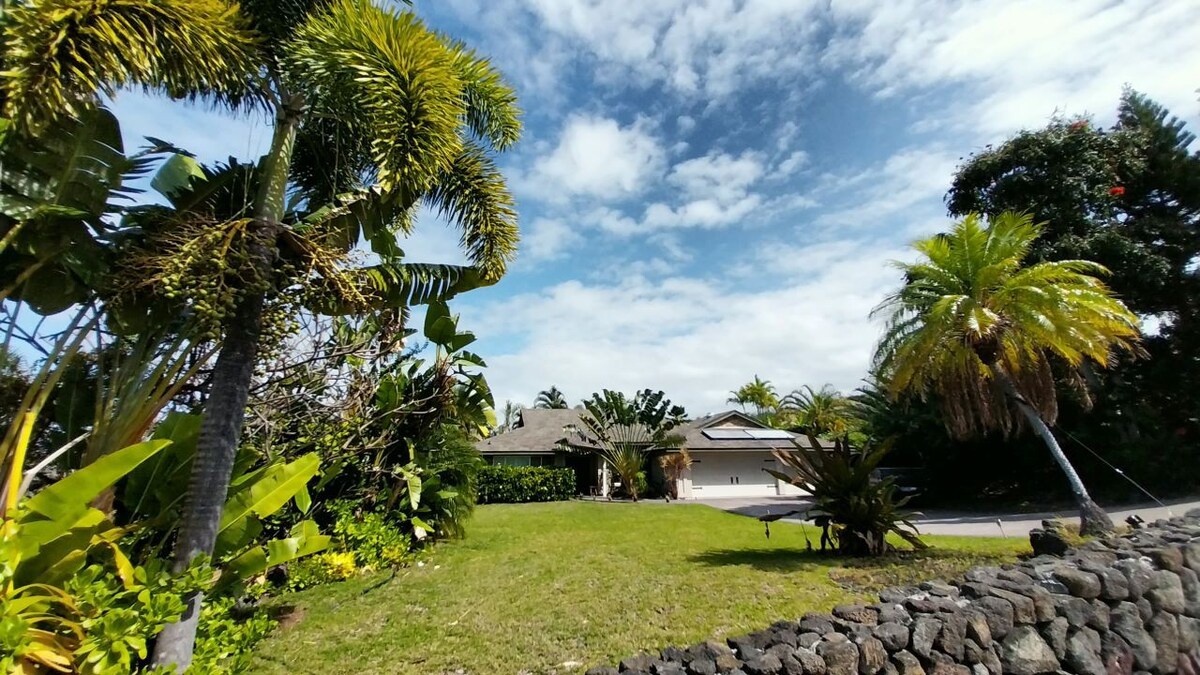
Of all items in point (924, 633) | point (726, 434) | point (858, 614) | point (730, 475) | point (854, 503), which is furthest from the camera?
point (726, 434)

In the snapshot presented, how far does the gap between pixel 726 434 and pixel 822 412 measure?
19.1 meters

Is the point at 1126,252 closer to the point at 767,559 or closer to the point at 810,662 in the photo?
the point at 767,559

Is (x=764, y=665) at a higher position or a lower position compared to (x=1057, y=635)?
higher

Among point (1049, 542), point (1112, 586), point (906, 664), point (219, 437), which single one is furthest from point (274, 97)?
point (1049, 542)

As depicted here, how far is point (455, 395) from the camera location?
9.95 meters

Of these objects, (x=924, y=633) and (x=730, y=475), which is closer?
(x=924, y=633)

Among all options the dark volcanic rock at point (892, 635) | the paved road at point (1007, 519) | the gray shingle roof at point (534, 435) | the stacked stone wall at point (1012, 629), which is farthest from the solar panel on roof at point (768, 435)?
the dark volcanic rock at point (892, 635)

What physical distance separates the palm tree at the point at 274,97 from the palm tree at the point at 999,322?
10.7 meters

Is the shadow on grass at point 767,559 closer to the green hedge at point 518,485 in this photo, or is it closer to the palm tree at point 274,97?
the palm tree at point 274,97

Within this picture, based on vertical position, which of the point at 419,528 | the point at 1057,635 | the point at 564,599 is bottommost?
the point at 564,599

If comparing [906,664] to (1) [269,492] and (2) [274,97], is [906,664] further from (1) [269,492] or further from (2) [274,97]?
(2) [274,97]

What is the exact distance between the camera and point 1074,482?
9.30m

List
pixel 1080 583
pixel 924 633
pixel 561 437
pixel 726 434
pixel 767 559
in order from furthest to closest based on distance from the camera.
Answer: pixel 561 437 → pixel 726 434 → pixel 767 559 → pixel 1080 583 → pixel 924 633

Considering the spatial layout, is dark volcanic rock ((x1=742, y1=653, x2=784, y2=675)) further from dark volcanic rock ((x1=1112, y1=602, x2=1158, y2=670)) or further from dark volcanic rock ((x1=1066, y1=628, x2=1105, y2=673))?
dark volcanic rock ((x1=1112, y1=602, x2=1158, y2=670))
